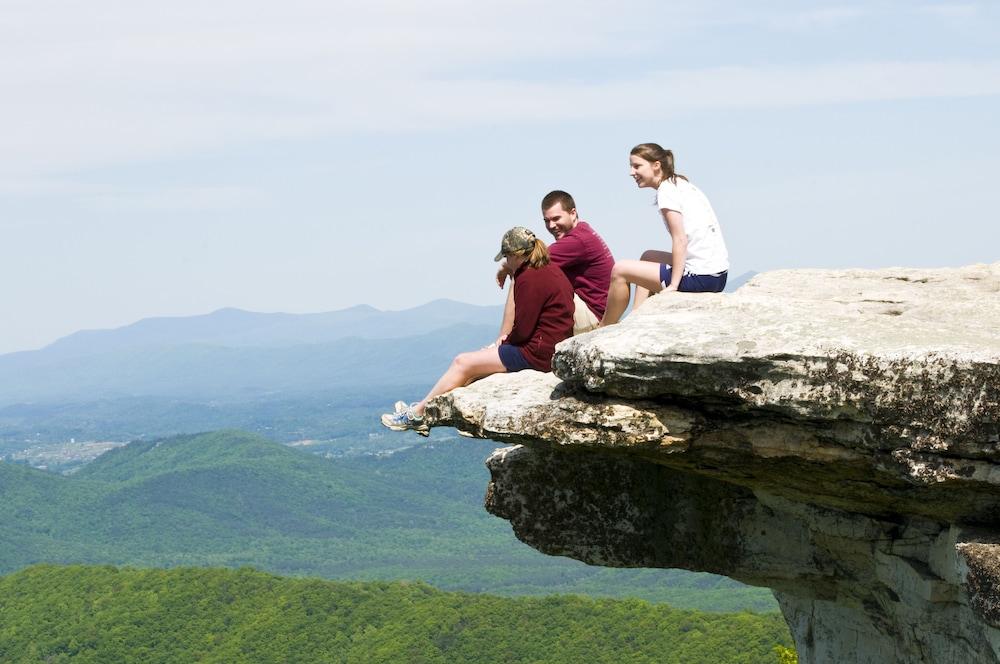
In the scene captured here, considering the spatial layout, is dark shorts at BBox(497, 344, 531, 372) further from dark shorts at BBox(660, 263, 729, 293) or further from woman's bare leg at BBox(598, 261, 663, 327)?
dark shorts at BBox(660, 263, 729, 293)

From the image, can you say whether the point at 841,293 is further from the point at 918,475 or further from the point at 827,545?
the point at 918,475

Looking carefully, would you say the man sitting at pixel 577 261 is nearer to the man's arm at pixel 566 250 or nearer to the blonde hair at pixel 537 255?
the man's arm at pixel 566 250

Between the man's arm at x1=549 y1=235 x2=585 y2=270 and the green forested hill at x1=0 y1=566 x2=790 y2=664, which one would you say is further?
the green forested hill at x1=0 y1=566 x2=790 y2=664

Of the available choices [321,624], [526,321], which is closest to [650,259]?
[526,321]

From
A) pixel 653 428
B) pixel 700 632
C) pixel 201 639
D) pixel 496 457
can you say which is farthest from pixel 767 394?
pixel 201 639

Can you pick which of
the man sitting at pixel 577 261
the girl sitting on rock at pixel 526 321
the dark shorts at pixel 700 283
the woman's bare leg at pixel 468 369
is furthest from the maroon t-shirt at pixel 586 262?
the woman's bare leg at pixel 468 369

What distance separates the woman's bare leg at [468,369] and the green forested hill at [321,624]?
4658 cm

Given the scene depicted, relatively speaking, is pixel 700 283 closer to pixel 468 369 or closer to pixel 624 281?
pixel 624 281

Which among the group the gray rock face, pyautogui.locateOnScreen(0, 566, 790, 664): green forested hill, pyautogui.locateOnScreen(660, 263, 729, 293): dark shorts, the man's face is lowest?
pyautogui.locateOnScreen(0, 566, 790, 664): green forested hill

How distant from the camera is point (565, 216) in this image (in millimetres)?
15031

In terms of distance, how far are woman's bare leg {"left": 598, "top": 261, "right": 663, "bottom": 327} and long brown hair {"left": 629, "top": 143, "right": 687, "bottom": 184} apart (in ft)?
3.63

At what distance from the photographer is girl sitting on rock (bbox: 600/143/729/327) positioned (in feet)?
47.3

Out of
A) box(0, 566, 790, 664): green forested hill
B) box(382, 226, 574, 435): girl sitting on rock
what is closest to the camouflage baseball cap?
box(382, 226, 574, 435): girl sitting on rock

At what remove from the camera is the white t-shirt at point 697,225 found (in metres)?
14.4
